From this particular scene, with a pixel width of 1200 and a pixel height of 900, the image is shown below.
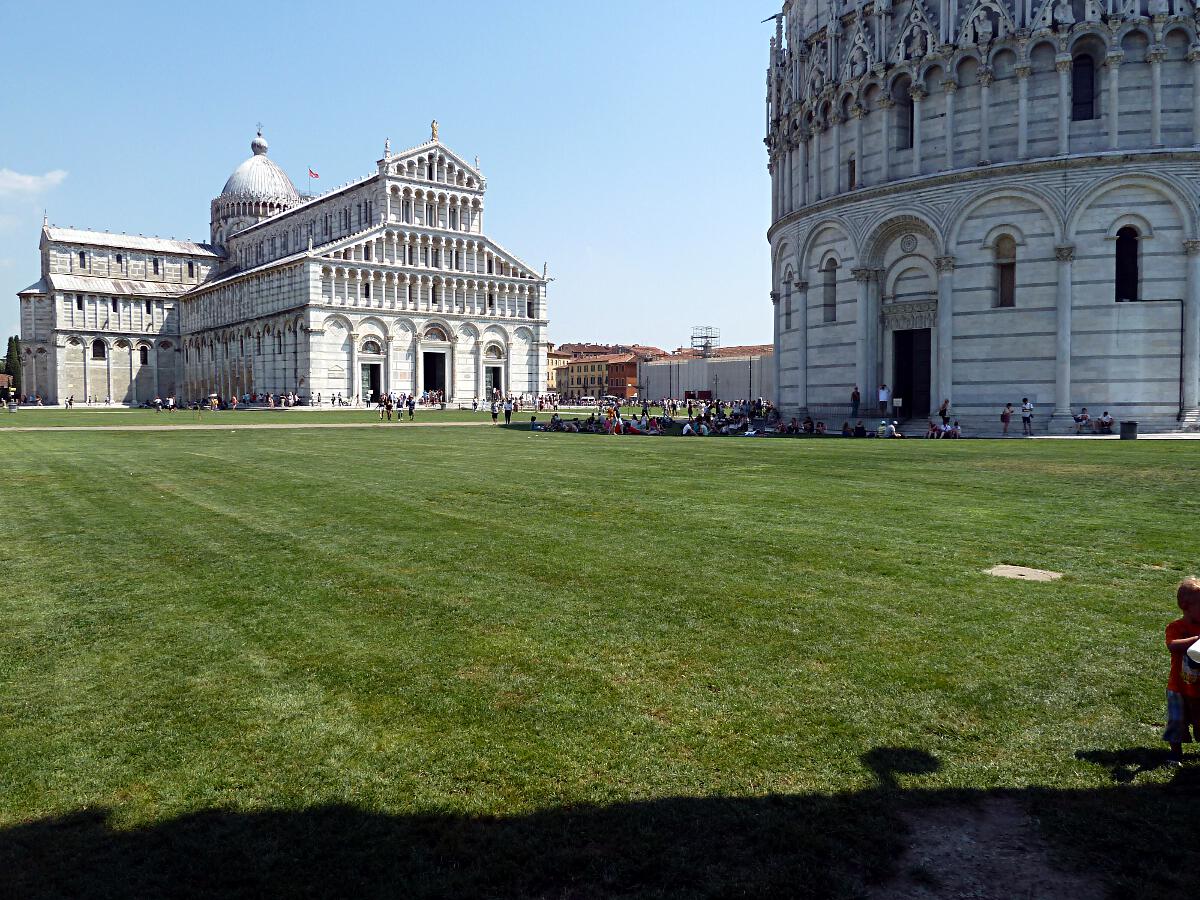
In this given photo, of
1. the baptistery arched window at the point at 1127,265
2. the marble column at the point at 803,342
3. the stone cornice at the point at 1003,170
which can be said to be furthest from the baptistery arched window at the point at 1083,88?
the marble column at the point at 803,342

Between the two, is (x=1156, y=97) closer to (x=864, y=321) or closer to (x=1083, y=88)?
(x=1083, y=88)

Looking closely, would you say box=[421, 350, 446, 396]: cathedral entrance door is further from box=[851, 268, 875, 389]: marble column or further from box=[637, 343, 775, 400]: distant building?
box=[851, 268, 875, 389]: marble column

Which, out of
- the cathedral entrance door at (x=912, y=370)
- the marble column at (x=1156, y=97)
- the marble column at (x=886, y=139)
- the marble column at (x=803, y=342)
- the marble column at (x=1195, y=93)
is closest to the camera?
the marble column at (x=1195, y=93)

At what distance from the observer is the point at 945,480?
53.7 feet

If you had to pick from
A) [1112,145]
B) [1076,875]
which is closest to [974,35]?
[1112,145]

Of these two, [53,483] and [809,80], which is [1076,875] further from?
[809,80]

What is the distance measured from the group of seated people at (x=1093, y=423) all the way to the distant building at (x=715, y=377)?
218 feet

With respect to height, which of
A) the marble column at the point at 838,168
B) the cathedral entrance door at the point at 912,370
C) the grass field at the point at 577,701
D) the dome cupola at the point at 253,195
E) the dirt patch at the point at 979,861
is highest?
the dome cupola at the point at 253,195

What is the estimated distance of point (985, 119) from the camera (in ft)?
111

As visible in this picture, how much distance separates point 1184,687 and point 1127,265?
3291 centimetres

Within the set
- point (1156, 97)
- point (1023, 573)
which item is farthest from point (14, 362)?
point (1023, 573)

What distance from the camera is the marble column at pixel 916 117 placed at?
35.1m

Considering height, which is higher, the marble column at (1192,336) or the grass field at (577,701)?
Result: the marble column at (1192,336)

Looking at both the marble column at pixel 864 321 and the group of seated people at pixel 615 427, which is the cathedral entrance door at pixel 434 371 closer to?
the group of seated people at pixel 615 427
